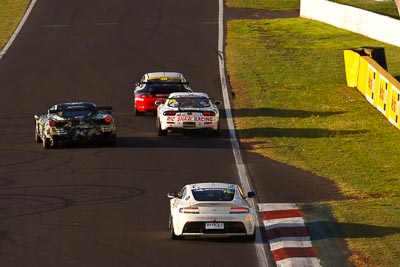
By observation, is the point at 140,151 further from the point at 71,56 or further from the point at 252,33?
the point at 252,33

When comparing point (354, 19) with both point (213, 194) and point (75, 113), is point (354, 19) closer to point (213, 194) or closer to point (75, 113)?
point (75, 113)

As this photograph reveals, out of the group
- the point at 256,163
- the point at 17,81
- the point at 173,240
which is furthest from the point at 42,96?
the point at 173,240

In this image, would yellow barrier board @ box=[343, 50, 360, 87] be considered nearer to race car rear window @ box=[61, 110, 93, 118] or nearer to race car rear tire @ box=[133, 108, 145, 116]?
race car rear tire @ box=[133, 108, 145, 116]

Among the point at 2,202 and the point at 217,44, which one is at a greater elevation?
the point at 2,202

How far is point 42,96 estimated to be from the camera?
4956cm

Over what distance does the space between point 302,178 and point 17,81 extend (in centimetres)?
2398

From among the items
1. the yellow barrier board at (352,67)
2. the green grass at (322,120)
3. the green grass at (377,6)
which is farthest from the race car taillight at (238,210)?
the green grass at (377,6)

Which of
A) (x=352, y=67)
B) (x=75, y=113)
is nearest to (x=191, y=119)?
(x=75, y=113)

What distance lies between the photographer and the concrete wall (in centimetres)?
6400

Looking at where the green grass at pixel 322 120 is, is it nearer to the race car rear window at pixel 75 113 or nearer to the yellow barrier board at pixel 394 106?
the yellow barrier board at pixel 394 106

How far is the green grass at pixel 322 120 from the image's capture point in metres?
27.2

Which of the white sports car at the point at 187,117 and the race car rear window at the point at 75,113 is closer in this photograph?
the race car rear window at the point at 75,113

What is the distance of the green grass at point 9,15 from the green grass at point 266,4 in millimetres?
13190

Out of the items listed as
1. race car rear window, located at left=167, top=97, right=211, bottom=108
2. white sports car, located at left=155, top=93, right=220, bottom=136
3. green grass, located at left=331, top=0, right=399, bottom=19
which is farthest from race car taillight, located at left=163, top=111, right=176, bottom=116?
green grass, located at left=331, top=0, right=399, bottom=19
